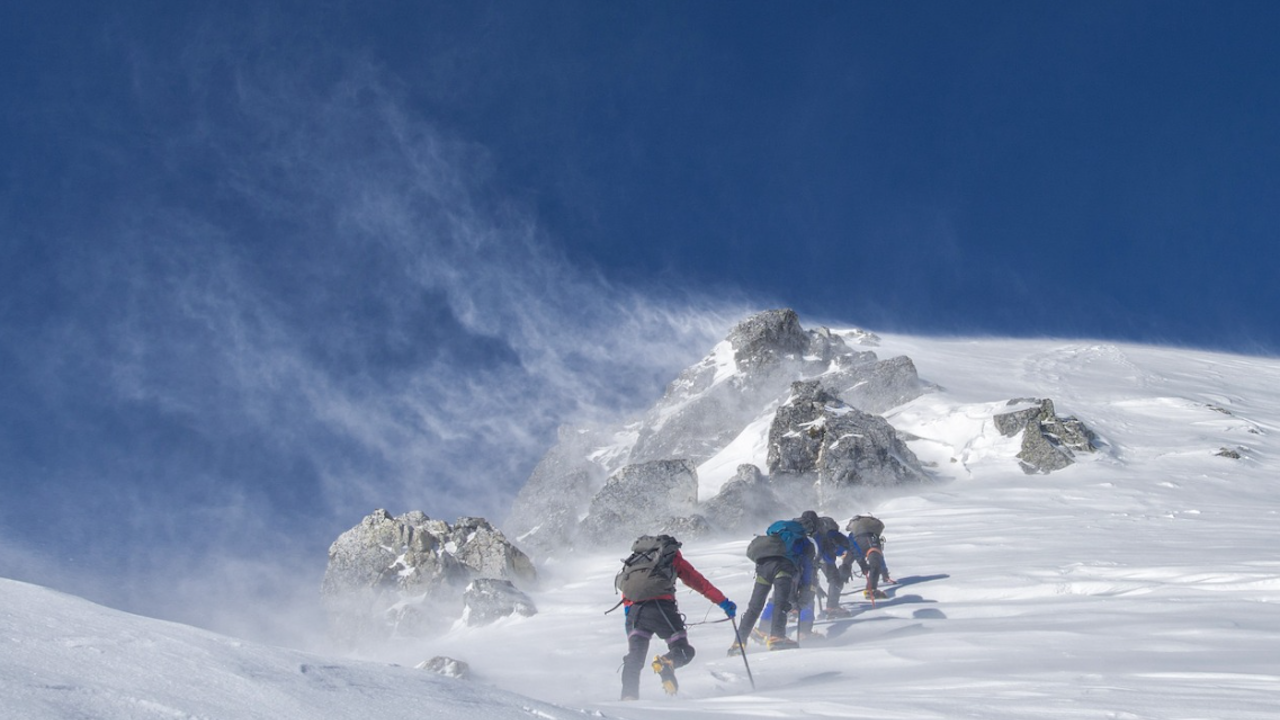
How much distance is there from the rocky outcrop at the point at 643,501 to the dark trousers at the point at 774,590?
18250mm

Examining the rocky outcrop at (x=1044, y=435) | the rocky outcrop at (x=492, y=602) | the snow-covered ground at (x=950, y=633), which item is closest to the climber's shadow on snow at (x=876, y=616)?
the snow-covered ground at (x=950, y=633)

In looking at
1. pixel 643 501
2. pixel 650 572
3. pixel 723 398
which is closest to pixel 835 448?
pixel 643 501

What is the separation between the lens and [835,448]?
3303 centimetres

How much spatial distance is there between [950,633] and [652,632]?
3.87 m

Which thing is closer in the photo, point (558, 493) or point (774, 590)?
point (774, 590)

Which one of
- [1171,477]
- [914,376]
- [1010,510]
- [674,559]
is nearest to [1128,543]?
[1010,510]

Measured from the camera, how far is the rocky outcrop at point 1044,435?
107 ft

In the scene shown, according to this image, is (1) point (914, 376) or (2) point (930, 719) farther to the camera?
(1) point (914, 376)

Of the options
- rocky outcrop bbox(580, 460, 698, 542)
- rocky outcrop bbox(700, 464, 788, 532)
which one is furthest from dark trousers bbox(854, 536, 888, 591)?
rocky outcrop bbox(580, 460, 698, 542)

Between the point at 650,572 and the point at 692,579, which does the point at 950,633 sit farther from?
the point at 650,572

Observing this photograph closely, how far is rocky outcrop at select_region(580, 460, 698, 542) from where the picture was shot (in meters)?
31.2

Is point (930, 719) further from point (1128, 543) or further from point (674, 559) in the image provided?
point (1128, 543)

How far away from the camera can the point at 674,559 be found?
10.2m

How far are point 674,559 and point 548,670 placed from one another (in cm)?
653
